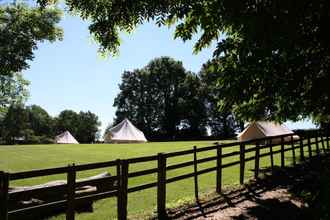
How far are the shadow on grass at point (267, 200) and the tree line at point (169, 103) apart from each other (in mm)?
69241

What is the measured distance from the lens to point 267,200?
10969 millimetres

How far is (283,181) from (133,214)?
6539mm

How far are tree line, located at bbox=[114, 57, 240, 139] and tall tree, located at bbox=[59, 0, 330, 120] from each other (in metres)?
72.3

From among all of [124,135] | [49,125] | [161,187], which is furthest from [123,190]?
[49,125]

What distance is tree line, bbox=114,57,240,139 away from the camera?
8669 cm

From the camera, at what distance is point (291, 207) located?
10.1 m

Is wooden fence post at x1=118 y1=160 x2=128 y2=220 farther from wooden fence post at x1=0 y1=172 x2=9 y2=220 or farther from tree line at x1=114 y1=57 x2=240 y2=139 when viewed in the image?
tree line at x1=114 y1=57 x2=240 y2=139

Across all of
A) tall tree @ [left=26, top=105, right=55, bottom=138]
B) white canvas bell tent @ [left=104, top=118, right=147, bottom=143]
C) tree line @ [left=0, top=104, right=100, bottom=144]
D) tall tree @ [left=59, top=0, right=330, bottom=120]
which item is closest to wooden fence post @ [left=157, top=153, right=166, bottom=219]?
tall tree @ [left=59, top=0, right=330, bottom=120]

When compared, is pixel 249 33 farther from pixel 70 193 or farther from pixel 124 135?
pixel 124 135

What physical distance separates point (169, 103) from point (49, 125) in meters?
54.7

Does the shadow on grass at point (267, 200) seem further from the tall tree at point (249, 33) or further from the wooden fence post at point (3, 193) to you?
the wooden fence post at point (3, 193)

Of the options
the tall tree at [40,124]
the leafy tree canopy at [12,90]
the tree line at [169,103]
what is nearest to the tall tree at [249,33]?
the leafy tree canopy at [12,90]

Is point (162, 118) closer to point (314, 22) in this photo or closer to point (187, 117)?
point (187, 117)

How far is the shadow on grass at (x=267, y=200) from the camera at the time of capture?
8897mm
